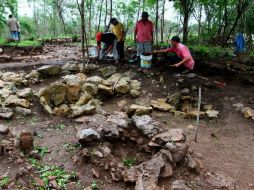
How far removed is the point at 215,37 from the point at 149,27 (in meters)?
5.99

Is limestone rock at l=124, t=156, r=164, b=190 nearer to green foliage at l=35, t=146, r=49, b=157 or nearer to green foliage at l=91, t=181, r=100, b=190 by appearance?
green foliage at l=91, t=181, r=100, b=190

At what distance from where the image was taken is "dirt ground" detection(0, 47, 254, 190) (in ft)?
16.9

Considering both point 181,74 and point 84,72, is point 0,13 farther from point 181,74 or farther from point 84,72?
point 181,74

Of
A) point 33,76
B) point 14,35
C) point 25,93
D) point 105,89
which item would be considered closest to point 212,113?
point 105,89

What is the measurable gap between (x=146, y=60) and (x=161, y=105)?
191 cm

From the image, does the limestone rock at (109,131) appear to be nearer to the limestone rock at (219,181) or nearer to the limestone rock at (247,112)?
the limestone rock at (219,181)

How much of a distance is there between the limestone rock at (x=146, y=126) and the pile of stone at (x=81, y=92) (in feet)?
4.58

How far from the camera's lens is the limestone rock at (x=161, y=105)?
8016 mm

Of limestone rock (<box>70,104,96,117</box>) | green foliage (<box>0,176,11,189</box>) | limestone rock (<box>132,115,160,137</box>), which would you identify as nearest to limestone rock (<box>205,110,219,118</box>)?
limestone rock (<box>132,115,160,137</box>)

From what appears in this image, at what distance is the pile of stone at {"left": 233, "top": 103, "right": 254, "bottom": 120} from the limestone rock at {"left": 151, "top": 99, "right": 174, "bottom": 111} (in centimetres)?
159

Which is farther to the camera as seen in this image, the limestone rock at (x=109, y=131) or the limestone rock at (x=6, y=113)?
the limestone rock at (x=6, y=113)

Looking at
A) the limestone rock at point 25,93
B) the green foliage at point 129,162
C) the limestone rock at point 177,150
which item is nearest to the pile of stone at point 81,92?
the limestone rock at point 25,93

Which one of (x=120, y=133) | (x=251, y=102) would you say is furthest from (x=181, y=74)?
(x=120, y=133)

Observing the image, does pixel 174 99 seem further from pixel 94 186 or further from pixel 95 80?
pixel 94 186
